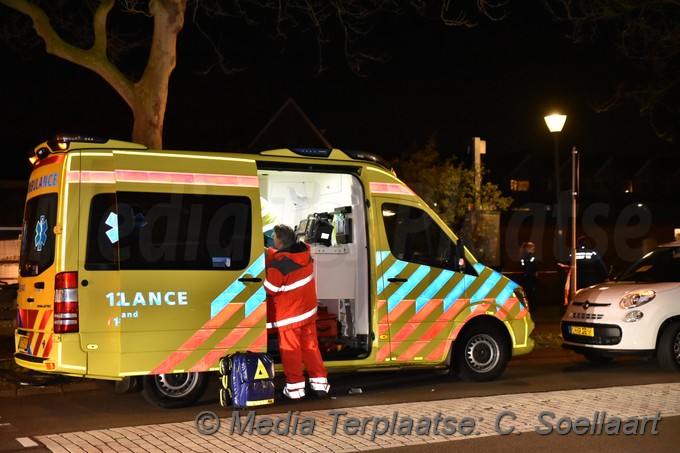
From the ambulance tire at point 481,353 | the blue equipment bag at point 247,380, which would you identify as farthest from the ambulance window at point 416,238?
the blue equipment bag at point 247,380

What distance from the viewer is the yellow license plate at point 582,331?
1179cm

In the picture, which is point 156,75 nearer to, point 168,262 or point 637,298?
point 168,262

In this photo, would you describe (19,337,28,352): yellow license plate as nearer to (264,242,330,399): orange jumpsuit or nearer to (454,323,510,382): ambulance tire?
(264,242,330,399): orange jumpsuit

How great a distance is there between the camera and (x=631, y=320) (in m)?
11.5

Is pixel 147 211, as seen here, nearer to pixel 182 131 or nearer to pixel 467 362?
pixel 467 362

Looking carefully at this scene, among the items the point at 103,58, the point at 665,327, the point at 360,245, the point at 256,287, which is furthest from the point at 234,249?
the point at 665,327

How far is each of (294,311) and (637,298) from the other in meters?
4.93

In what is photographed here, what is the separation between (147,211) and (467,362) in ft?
14.2

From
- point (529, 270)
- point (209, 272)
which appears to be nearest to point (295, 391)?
point (209, 272)

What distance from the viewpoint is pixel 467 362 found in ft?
34.9

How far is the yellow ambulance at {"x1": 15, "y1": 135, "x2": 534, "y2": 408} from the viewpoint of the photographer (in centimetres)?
847

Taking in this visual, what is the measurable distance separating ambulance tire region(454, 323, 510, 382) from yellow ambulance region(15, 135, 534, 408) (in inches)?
0.7

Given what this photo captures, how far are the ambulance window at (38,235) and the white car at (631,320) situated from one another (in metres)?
7.06

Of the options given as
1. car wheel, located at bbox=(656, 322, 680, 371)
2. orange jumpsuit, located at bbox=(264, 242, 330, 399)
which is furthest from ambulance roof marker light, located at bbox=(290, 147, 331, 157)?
car wheel, located at bbox=(656, 322, 680, 371)
